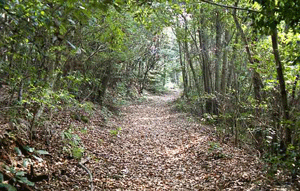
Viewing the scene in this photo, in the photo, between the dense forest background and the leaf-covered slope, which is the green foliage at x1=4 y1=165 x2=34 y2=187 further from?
the leaf-covered slope

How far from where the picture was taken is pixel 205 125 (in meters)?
12.0

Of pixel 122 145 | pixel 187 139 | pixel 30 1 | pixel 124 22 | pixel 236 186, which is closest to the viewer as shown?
pixel 30 1

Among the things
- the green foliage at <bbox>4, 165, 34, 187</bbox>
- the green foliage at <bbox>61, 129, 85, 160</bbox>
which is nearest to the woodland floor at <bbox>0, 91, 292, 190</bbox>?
the green foliage at <bbox>61, 129, 85, 160</bbox>

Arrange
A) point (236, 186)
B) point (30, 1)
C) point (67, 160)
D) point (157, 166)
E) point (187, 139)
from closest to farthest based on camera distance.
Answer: point (30, 1) → point (236, 186) → point (67, 160) → point (157, 166) → point (187, 139)

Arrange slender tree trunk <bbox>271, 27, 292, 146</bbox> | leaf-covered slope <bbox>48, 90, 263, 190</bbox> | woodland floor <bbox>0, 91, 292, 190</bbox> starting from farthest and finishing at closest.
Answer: leaf-covered slope <bbox>48, 90, 263, 190</bbox> → woodland floor <bbox>0, 91, 292, 190</bbox> → slender tree trunk <bbox>271, 27, 292, 146</bbox>

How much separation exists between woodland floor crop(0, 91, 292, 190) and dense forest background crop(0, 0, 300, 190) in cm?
57

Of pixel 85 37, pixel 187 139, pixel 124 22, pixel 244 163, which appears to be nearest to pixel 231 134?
pixel 187 139

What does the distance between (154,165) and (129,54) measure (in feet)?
26.5

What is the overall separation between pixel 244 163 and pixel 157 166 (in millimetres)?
2185

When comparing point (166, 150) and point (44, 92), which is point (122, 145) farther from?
point (44, 92)

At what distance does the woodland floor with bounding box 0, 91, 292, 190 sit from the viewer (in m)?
5.11

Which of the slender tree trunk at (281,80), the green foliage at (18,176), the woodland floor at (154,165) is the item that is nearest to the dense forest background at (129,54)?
the slender tree trunk at (281,80)

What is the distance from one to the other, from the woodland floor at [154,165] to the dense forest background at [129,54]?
0.57m

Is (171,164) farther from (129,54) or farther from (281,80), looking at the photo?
(129,54)
